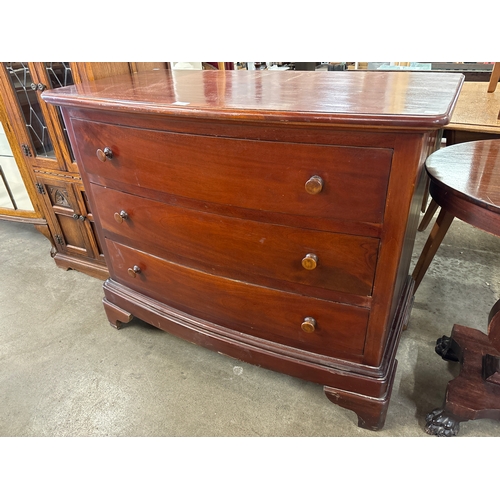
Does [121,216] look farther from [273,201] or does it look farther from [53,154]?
[53,154]

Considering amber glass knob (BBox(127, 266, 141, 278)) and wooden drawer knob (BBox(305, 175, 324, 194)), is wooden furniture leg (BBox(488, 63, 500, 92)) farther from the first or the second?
amber glass knob (BBox(127, 266, 141, 278))

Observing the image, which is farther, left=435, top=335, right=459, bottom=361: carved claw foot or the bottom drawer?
left=435, top=335, right=459, bottom=361: carved claw foot

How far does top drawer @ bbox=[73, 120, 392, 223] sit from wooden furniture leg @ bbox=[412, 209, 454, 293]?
0.87 meters

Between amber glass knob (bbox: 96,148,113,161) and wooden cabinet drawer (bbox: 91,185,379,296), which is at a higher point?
amber glass knob (bbox: 96,148,113,161)

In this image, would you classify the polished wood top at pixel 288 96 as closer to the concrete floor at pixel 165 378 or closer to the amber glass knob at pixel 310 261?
the amber glass knob at pixel 310 261

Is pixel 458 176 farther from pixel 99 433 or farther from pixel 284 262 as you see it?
pixel 99 433

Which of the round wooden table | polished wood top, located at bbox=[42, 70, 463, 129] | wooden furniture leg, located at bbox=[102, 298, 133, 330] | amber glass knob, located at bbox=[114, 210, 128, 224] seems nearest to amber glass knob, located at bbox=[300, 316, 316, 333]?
the round wooden table

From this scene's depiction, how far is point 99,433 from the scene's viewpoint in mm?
1248

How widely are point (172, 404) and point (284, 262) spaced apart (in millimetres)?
680

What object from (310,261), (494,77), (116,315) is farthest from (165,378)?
(494,77)

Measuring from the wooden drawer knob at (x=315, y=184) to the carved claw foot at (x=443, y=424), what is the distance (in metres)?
0.84

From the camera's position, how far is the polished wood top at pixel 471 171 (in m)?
0.93

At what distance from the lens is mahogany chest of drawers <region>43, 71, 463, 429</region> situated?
0.86 meters

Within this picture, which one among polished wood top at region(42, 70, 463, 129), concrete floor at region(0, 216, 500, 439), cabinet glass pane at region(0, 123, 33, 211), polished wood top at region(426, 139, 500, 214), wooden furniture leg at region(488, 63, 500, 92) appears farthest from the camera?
wooden furniture leg at region(488, 63, 500, 92)
